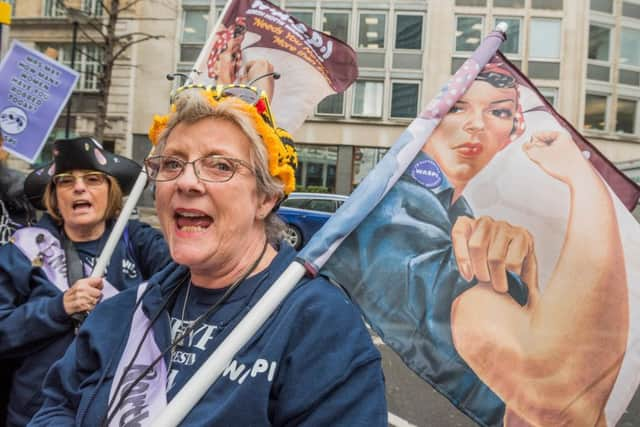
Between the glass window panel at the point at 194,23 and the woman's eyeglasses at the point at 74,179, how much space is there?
79.6 ft

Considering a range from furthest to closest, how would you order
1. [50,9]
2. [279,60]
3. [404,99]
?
[50,9], [404,99], [279,60]

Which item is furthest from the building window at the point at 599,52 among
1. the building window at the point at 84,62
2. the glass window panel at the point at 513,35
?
the building window at the point at 84,62

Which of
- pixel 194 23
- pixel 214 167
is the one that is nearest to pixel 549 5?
pixel 194 23

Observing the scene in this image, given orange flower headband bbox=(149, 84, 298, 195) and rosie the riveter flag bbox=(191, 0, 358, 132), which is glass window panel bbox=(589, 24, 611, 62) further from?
orange flower headband bbox=(149, 84, 298, 195)

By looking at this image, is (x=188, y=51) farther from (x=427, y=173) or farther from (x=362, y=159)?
(x=427, y=173)

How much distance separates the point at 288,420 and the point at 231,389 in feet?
0.52

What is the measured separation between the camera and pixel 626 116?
81.3 ft

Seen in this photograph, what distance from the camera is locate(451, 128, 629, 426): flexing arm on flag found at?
1.45 meters

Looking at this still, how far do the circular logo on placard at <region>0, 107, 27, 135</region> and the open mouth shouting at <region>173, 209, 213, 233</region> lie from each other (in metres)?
2.65

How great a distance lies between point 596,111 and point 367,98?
10947 mm

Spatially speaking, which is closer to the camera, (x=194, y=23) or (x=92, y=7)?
(x=92, y=7)

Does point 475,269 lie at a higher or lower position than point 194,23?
lower

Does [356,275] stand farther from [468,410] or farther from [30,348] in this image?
[30,348]

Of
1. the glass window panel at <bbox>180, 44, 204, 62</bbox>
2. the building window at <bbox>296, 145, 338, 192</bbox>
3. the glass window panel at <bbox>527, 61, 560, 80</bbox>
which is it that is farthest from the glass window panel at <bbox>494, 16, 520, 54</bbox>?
the glass window panel at <bbox>180, 44, 204, 62</bbox>
